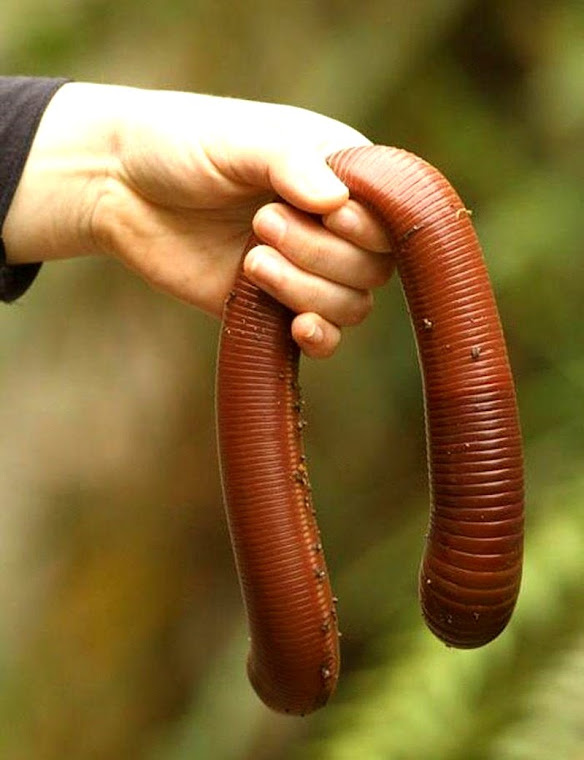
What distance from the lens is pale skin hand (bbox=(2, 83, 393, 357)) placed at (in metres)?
1.06

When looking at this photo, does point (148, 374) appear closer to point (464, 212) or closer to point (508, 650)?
point (508, 650)

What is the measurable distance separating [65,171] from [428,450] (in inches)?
24.3

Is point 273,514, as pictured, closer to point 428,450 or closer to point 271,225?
point 428,450

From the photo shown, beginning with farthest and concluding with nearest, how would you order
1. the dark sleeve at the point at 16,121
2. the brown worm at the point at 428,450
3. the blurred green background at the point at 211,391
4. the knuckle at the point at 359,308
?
the blurred green background at the point at 211,391 → the dark sleeve at the point at 16,121 → the knuckle at the point at 359,308 → the brown worm at the point at 428,450

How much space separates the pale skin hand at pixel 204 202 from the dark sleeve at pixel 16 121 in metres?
0.01

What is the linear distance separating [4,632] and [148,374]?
64 centimetres

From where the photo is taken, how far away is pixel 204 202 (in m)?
1.23

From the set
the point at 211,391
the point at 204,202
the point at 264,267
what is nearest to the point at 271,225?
the point at 264,267

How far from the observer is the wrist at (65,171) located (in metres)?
1.32

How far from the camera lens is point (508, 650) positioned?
168cm

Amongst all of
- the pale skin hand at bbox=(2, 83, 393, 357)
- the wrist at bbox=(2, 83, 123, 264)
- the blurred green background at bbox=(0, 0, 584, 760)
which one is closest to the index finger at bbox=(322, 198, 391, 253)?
the pale skin hand at bbox=(2, 83, 393, 357)

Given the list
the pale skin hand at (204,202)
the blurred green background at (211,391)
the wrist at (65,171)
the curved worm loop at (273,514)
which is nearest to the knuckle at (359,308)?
the pale skin hand at (204,202)

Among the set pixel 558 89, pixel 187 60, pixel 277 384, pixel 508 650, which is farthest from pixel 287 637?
pixel 187 60

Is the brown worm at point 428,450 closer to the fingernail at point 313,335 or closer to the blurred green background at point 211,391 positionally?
the fingernail at point 313,335
